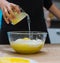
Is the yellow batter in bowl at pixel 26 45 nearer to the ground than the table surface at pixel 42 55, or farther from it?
farther from it

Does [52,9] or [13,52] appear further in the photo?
[52,9]

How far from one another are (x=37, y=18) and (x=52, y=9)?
9.0 inches

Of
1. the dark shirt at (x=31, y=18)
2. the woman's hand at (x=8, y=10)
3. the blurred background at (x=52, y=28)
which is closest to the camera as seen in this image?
the woman's hand at (x=8, y=10)

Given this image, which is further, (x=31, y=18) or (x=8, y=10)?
(x=31, y=18)

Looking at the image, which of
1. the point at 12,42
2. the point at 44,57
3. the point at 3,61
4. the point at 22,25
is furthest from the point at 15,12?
the point at 22,25

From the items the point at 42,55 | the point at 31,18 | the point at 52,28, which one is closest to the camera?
the point at 42,55

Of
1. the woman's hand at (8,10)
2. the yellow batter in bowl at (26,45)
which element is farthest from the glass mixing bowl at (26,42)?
the woman's hand at (8,10)

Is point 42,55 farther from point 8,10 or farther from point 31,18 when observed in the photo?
point 31,18

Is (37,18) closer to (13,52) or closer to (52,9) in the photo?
(52,9)

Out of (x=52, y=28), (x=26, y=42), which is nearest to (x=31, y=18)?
(x=26, y=42)

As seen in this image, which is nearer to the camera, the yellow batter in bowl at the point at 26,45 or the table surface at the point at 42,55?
the table surface at the point at 42,55

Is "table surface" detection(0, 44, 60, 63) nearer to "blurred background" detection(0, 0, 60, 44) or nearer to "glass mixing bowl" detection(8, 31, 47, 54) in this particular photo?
"glass mixing bowl" detection(8, 31, 47, 54)

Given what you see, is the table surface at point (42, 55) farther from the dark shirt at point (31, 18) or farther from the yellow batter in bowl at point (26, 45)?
the dark shirt at point (31, 18)

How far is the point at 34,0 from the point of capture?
1.80m
